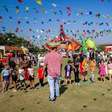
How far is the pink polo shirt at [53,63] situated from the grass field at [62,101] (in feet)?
4.01

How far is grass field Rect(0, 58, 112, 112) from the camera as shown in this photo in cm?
1090

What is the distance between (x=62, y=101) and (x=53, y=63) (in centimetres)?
169

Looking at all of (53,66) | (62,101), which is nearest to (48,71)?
(53,66)

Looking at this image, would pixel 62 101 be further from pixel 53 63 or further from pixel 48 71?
pixel 53 63

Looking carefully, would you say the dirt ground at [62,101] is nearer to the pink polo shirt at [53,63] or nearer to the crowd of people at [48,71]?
the crowd of people at [48,71]

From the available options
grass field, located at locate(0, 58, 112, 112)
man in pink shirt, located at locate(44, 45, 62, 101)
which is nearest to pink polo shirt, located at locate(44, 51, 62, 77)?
man in pink shirt, located at locate(44, 45, 62, 101)

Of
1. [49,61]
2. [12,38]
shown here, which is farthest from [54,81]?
[12,38]

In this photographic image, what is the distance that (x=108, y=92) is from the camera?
14539 millimetres

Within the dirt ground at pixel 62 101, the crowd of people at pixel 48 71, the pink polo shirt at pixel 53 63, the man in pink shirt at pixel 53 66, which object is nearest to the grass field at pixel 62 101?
the dirt ground at pixel 62 101

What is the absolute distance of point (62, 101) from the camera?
12078 mm

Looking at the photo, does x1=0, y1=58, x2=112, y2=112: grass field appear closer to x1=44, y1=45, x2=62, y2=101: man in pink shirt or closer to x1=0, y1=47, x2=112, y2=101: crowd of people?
x1=0, y1=47, x2=112, y2=101: crowd of people

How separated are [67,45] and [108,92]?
38845mm

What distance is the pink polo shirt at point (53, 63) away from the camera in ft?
37.2

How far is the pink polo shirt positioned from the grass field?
1.22 m
